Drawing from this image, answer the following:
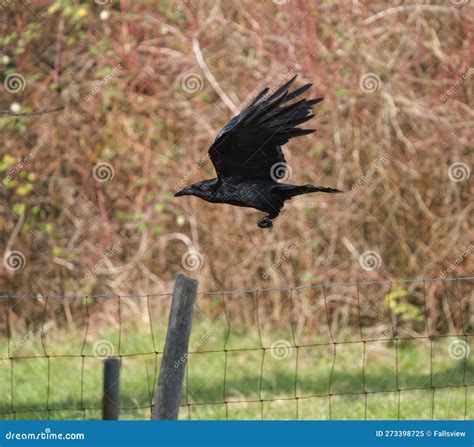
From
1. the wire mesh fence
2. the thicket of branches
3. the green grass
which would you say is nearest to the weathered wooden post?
the green grass

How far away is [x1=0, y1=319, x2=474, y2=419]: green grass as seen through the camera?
5.52 m

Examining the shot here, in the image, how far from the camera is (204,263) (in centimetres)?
763

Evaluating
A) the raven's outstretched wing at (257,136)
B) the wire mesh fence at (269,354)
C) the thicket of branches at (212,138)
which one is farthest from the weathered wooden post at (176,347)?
the thicket of branches at (212,138)

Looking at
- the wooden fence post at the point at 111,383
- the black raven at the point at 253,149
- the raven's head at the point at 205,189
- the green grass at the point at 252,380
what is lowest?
the green grass at the point at 252,380

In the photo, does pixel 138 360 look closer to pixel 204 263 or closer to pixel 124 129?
pixel 204 263

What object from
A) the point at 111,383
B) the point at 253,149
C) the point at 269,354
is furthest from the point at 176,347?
the point at 269,354

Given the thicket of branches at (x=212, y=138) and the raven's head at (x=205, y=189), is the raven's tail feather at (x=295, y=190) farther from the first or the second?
the thicket of branches at (x=212, y=138)

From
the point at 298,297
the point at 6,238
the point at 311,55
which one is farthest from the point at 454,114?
the point at 6,238

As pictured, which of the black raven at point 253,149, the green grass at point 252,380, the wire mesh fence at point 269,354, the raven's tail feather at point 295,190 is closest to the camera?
the raven's tail feather at point 295,190

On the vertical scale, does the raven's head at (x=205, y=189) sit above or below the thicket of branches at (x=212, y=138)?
below

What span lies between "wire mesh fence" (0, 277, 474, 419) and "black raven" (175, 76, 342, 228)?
87.6 inches

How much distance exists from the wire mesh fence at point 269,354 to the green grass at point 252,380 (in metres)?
0.01

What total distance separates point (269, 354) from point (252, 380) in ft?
1.65

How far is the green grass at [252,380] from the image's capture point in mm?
5523
